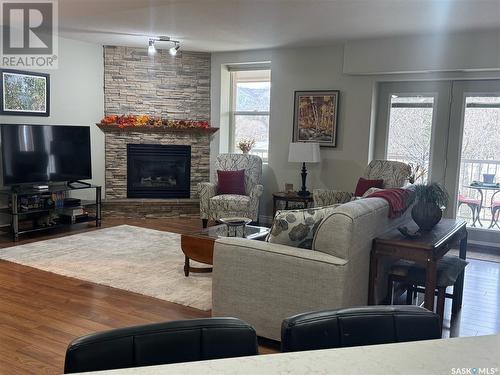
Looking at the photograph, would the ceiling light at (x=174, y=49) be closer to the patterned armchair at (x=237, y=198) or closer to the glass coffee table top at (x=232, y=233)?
the patterned armchair at (x=237, y=198)

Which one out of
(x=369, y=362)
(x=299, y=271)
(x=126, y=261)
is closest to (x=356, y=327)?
(x=369, y=362)

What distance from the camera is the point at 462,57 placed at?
5.35 metres

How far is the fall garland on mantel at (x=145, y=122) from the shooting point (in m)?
6.94

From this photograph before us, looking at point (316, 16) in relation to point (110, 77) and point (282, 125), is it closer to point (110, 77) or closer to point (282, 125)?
point (282, 125)

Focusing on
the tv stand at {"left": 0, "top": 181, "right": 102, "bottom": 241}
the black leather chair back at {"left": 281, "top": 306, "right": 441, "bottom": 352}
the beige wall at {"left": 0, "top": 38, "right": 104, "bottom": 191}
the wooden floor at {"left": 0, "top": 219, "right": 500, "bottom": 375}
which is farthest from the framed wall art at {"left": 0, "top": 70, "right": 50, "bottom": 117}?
the black leather chair back at {"left": 281, "top": 306, "right": 441, "bottom": 352}

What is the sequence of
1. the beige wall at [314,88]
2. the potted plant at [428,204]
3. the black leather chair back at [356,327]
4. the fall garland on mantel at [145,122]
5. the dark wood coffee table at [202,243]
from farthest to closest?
the fall garland on mantel at [145,122], the beige wall at [314,88], the dark wood coffee table at [202,243], the potted plant at [428,204], the black leather chair back at [356,327]

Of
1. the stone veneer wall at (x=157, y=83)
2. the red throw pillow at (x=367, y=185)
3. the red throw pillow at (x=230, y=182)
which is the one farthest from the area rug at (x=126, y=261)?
the red throw pillow at (x=367, y=185)

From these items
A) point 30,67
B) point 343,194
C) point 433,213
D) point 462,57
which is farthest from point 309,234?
point 30,67

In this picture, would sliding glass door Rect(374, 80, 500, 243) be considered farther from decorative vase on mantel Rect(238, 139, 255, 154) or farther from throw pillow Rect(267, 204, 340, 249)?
throw pillow Rect(267, 204, 340, 249)

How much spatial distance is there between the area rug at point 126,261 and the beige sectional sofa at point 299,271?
0.70 m

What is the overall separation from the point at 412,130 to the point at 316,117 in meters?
1.30

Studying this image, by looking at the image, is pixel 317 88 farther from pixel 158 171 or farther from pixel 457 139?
pixel 158 171

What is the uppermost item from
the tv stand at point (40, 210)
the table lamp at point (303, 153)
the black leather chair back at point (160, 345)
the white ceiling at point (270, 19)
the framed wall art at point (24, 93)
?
the white ceiling at point (270, 19)

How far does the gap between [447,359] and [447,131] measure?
547cm
